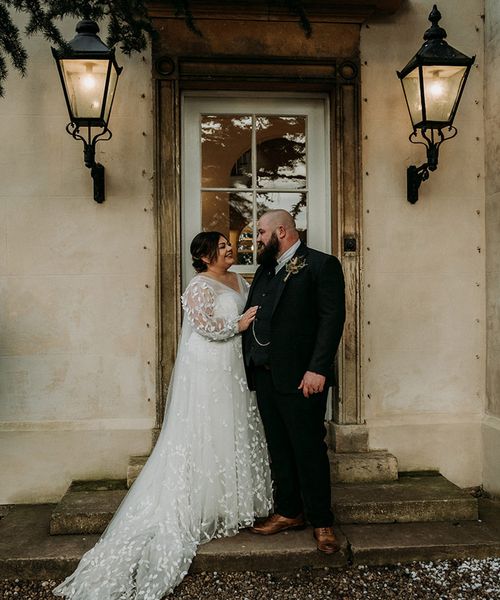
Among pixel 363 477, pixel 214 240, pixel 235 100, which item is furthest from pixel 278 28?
pixel 363 477

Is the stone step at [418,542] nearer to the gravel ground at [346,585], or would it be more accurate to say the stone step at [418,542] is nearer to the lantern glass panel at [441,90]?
the gravel ground at [346,585]

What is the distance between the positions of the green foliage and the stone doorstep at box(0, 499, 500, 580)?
9.06ft

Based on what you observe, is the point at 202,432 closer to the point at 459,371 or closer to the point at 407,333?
the point at 407,333

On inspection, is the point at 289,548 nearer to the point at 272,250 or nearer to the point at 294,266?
the point at 294,266

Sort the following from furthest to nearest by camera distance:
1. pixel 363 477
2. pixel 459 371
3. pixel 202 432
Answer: pixel 459 371
pixel 363 477
pixel 202 432

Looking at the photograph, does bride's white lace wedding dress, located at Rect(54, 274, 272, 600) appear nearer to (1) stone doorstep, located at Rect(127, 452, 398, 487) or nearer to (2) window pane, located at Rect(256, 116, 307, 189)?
(1) stone doorstep, located at Rect(127, 452, 398, 487)

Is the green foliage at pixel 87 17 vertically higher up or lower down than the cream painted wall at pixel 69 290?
higher up

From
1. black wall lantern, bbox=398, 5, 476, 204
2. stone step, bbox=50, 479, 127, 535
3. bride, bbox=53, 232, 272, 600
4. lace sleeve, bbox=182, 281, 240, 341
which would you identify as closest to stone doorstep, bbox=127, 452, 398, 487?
stone step, bbox=50, 479, 127, 535

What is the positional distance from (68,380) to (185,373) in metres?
1.03

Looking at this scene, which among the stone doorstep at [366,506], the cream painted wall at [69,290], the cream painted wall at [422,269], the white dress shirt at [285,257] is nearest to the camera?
the white dress shirt at [285,257]

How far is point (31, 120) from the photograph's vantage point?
3.98 metres

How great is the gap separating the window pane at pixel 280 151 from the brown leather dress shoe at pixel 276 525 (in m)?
2.42

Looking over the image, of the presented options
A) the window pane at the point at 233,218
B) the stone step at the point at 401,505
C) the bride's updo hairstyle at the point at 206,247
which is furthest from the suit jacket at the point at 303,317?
the window pane at the point at 233,218

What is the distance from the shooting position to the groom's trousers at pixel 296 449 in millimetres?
3189
